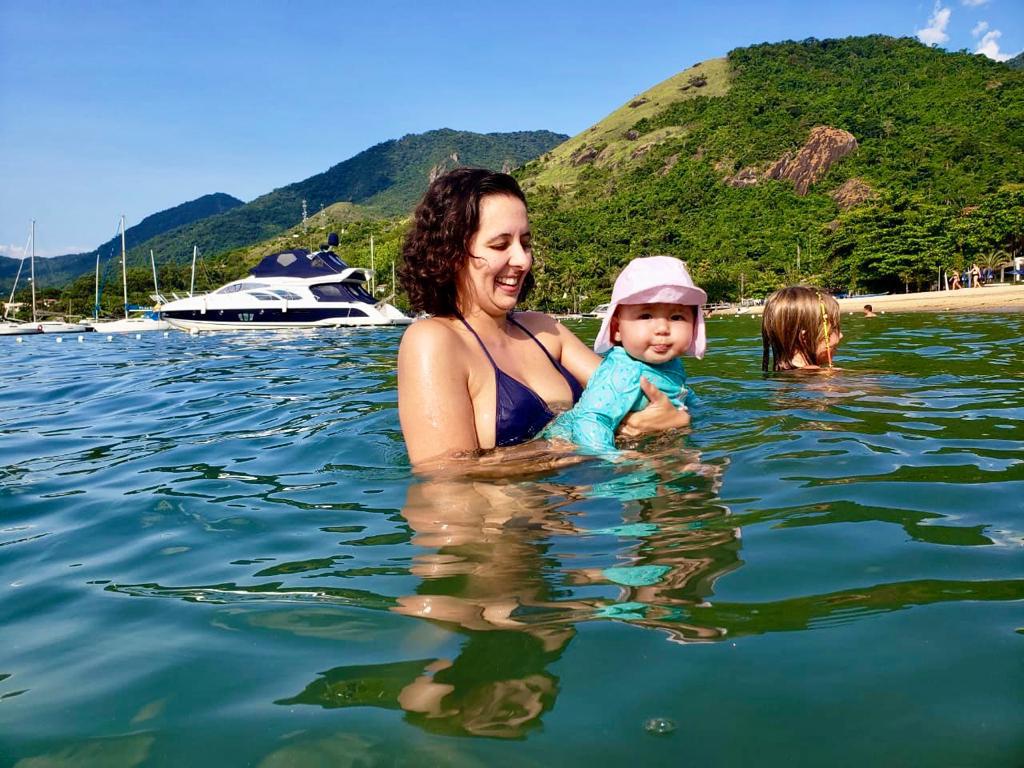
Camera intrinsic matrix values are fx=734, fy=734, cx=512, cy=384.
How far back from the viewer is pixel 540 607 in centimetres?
176

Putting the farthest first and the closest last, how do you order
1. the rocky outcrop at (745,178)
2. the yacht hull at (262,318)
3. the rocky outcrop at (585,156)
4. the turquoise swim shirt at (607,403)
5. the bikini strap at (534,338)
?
the rocky outcrop at (585,156) < the rocky outcrop at (745,178) < the yacht hull at (262,318) < the bikini strap at (534,338) < the turquoise swim shirt at (607,403)

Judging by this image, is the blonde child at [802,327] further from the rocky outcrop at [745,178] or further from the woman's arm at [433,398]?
the rocky outcrop at [745,178]

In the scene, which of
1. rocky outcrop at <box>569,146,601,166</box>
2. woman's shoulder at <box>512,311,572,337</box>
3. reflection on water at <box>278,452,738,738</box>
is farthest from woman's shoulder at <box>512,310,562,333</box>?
rocky outcrop at <box>569,146,601,166</box>

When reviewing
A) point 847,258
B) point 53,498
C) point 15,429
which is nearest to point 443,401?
point 53,498

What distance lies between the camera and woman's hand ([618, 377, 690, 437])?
3441 millimetres

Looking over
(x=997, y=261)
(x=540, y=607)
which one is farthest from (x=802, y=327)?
(x=997, y=261)

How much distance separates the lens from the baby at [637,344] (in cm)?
321

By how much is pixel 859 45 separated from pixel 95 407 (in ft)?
507

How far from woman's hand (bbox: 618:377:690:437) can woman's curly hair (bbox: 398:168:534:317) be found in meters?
1.01

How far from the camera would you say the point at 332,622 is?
180 centimetres

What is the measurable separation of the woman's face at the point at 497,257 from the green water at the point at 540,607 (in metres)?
0.92

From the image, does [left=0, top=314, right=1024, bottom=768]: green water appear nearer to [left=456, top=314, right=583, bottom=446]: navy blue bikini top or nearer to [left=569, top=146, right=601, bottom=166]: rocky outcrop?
[left=456, top=314, right=583, bottom=446]: navy blue bikini top

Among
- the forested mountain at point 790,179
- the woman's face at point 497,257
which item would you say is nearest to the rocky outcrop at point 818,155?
the forested mountain at point 790,179

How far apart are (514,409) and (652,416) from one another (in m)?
0.66
